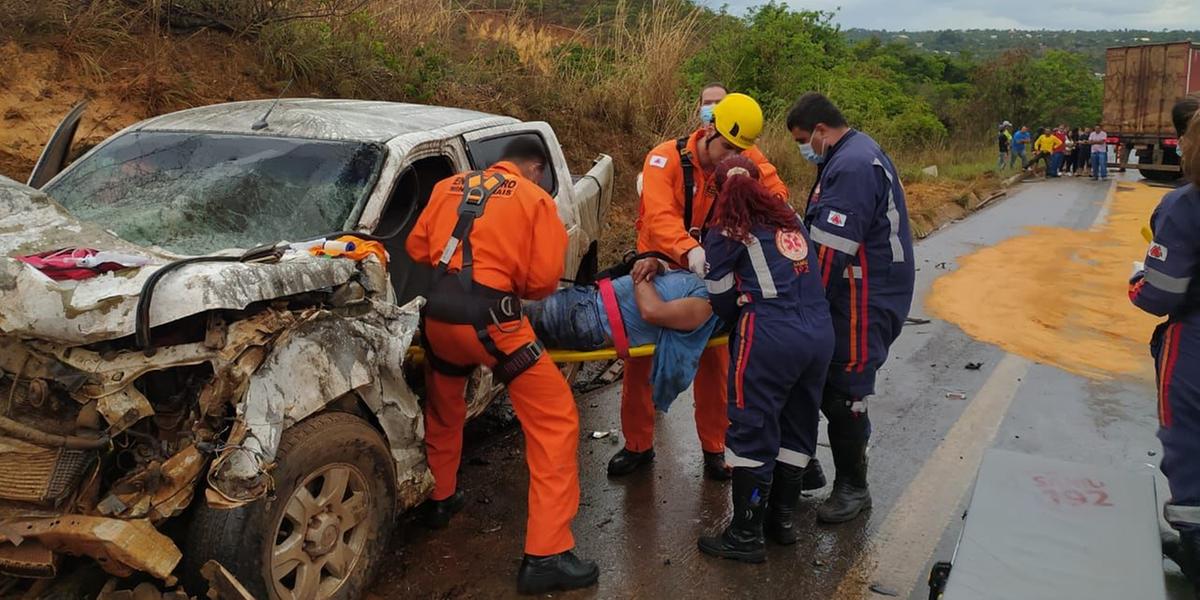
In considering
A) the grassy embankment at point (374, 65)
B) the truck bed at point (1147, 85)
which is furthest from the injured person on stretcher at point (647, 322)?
the truck bed at point (1147, 85)

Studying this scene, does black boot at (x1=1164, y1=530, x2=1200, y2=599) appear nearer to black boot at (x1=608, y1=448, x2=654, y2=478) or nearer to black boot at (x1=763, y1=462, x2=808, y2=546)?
black boot at (x1=763, y1=462, x2=808, y2=546)

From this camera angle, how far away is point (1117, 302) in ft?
28.7

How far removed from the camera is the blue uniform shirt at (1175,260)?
11.2ft

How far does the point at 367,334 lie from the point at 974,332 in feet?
20.2

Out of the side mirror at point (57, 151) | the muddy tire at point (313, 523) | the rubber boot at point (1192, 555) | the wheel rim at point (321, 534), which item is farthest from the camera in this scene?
the side mirror at point (57, 151)

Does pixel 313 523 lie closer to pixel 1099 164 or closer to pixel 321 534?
pixel 321 534

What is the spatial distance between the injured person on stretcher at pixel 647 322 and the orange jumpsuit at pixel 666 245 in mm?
644

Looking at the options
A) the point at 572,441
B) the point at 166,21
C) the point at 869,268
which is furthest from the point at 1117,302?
the point at 166,21

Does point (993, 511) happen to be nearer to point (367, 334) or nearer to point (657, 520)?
point (657, 520)

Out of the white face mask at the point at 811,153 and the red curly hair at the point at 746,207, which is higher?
the white face mask at the point at 811,153

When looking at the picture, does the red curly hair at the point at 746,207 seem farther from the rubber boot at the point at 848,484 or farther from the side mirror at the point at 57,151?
the side mirror at the point at 57,151

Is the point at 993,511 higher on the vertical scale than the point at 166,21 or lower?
lower

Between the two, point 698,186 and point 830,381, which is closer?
point 830,381

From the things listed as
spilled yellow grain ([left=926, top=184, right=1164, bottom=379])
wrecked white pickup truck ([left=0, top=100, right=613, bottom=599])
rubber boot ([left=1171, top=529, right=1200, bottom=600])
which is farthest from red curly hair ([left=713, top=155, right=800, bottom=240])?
spilled yellow grain ([left=926, top=184, right=1164, bottom=379])
